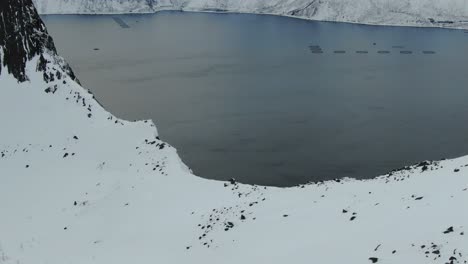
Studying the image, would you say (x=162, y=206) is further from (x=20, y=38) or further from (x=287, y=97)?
(x=287, y=97)

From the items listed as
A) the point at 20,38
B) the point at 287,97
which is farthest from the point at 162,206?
the point at 287,97

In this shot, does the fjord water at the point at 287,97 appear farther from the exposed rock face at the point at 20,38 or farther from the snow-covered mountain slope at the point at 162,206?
the exposed rock face at the point at 20,38

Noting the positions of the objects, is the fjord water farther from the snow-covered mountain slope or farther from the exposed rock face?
the exposed rock face

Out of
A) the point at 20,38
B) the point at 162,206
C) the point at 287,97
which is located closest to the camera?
the point at 162,206

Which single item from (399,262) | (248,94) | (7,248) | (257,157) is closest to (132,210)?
(7,248)

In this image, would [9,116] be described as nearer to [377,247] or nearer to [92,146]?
[92,146]

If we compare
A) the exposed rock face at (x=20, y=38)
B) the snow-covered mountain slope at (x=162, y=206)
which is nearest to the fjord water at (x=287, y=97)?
the snow-covered mountain slope at (x=162, y=206)
